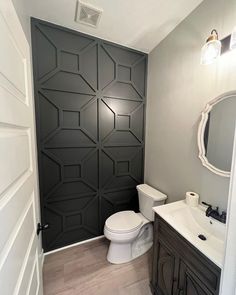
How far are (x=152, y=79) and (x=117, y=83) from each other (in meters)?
0.50

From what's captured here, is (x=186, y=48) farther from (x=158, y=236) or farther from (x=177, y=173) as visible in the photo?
(x=158, y=236)

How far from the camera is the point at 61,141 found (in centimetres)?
177

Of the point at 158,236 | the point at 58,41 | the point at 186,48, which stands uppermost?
the point at 58,41

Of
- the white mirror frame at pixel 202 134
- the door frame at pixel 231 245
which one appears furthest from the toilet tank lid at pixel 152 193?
the door frame at pixel 231 245

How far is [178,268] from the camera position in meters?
1.09

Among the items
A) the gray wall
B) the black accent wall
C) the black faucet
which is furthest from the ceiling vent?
the black faucet

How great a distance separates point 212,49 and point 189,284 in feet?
5.60

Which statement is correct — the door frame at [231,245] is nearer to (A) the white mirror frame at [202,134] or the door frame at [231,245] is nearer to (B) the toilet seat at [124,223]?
(A) the white mirror frame at [202,134]

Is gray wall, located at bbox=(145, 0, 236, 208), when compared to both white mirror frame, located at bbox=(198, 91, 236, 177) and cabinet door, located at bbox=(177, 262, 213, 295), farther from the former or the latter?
cabinet door, located at bbox=(177, 262, 213, 295)

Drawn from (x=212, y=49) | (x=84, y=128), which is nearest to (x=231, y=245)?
(x=212, y=49)

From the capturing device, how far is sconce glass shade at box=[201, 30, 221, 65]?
113cm

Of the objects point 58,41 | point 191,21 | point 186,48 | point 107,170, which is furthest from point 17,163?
point 191,21

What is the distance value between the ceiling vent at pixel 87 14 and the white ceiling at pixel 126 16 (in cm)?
4

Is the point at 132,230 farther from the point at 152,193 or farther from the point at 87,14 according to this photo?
the point at 87,14
